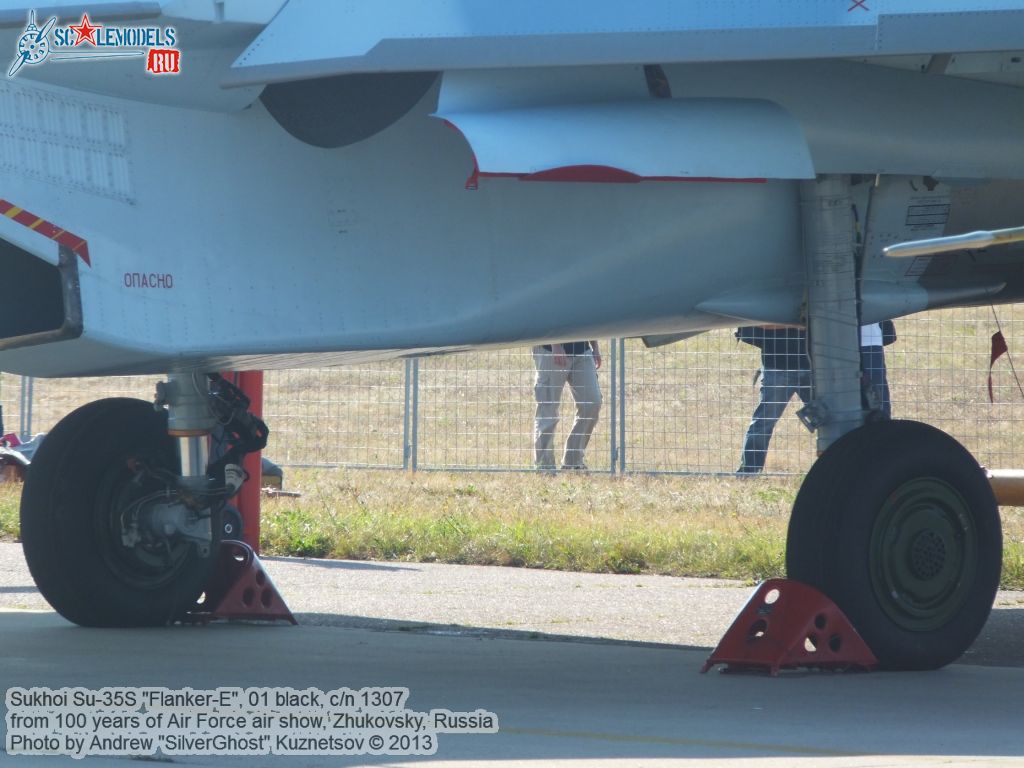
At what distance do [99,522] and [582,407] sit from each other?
8181mm

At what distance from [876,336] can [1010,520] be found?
165 cm

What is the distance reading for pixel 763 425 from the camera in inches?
569

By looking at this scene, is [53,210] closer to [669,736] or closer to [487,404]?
[669,736]

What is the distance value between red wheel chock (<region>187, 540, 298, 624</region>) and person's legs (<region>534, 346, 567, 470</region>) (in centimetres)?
710

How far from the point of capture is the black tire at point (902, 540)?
21.2ft

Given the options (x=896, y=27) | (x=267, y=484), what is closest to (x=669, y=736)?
(x=896, y=27)

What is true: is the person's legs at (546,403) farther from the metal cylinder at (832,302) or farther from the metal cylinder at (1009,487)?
the metal cylinder at (832,302)

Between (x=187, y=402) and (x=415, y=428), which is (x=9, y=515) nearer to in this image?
(x=415, y=428)

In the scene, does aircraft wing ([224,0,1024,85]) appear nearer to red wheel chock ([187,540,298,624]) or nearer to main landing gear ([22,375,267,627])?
main landing gear ([22,375,267,627])

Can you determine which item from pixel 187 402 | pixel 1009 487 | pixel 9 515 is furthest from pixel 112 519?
pixel 1009 487

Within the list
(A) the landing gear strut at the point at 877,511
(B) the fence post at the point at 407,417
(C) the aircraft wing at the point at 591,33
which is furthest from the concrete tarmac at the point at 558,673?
(B) the fence post at the point at 407,417

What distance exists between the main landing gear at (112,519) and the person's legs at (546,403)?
7.59m

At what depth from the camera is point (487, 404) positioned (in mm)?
16375

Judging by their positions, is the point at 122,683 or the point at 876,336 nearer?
the point at 122,683
